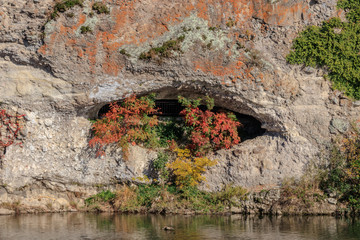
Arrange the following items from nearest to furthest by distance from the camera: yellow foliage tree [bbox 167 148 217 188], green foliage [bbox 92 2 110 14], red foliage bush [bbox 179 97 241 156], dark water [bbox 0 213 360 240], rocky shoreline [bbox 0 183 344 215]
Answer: dark water [bbox 0 213 360 240]
rocky shoreline [bbox 0 183 344 215]
yellow foliage tree [bbox 167 148 217 188]
green foliage [bbox 92 2 110 14]
red foliage bush [bbox 179 97 241 156]

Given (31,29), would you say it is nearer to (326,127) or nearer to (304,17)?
(304,17)

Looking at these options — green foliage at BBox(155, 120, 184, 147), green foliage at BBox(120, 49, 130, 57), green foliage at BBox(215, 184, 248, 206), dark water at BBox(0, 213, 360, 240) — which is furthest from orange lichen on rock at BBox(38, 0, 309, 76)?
dark water at BBox(0, 213, 360, 240)

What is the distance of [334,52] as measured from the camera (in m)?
13.8

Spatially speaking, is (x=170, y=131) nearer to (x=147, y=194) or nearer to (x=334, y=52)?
(x=147, y=194)

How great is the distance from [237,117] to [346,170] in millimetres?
4309

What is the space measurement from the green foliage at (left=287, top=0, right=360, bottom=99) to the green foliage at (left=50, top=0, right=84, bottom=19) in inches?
267

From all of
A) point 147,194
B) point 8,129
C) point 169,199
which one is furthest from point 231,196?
point 8,129

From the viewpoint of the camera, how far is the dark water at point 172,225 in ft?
31.8

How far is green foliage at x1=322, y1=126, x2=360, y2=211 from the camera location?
41.2ft

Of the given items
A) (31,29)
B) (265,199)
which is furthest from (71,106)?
(265,199)

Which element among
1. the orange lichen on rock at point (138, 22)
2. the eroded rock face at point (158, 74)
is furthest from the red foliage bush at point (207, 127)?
the orange lichen on rock at point (138, 22)

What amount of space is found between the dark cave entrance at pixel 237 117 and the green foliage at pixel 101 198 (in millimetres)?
2899

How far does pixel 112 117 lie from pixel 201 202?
3.83 metres

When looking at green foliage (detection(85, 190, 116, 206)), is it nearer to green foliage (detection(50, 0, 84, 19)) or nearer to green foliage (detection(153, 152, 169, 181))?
green foliage (detection(153, 152, 169, 181))
